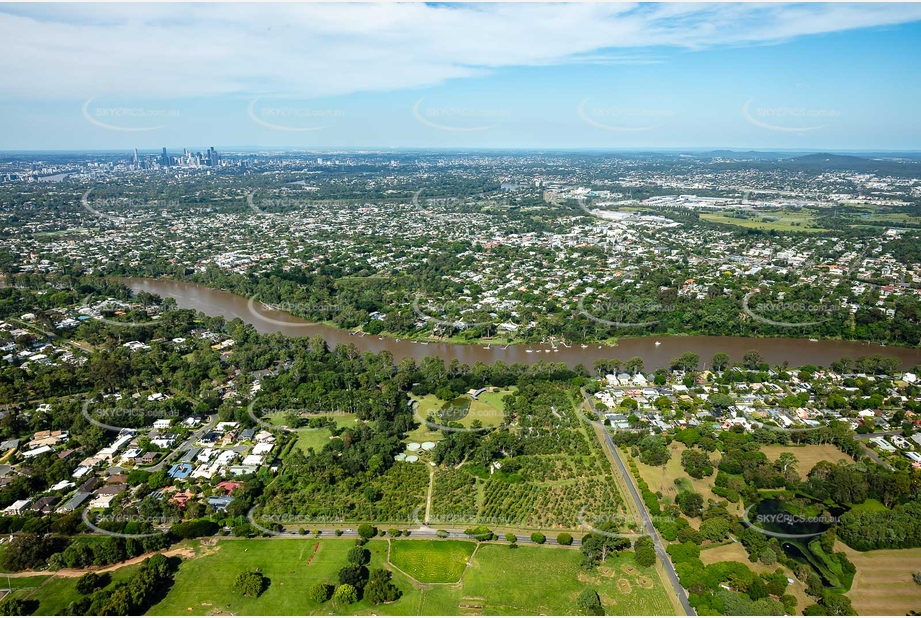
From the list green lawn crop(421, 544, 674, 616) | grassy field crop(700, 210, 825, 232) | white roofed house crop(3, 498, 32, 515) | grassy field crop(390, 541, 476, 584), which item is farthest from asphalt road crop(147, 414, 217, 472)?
grassy field crop(700, 210, 825, 232)

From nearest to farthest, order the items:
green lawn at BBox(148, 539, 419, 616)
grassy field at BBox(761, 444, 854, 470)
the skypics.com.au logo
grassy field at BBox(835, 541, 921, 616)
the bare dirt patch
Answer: grassy field at BBox(835, 541, 921, 616) → green lawn at BBox(148, 539, 419, 616) → the bare dirt patch → the skypics.com.au logo → grassy field at BBox(761, 444, 854, 470)

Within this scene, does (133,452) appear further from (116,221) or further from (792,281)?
(116,221)

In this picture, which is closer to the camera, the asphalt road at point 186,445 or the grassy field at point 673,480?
the grassy field at point 673,480

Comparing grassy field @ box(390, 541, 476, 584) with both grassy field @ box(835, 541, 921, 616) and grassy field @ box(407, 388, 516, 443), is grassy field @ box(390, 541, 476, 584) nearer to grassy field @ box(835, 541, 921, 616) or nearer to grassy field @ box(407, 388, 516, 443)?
grassy field @ box(407, 388, 516, 443)

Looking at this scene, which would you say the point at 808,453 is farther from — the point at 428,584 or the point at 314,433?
the point at 314,433

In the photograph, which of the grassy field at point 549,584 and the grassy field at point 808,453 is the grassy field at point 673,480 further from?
the grassy field at point 549,584

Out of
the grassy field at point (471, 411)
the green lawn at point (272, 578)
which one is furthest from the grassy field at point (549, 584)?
the grassy field at point (471, 411)

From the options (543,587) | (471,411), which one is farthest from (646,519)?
(471,411)
